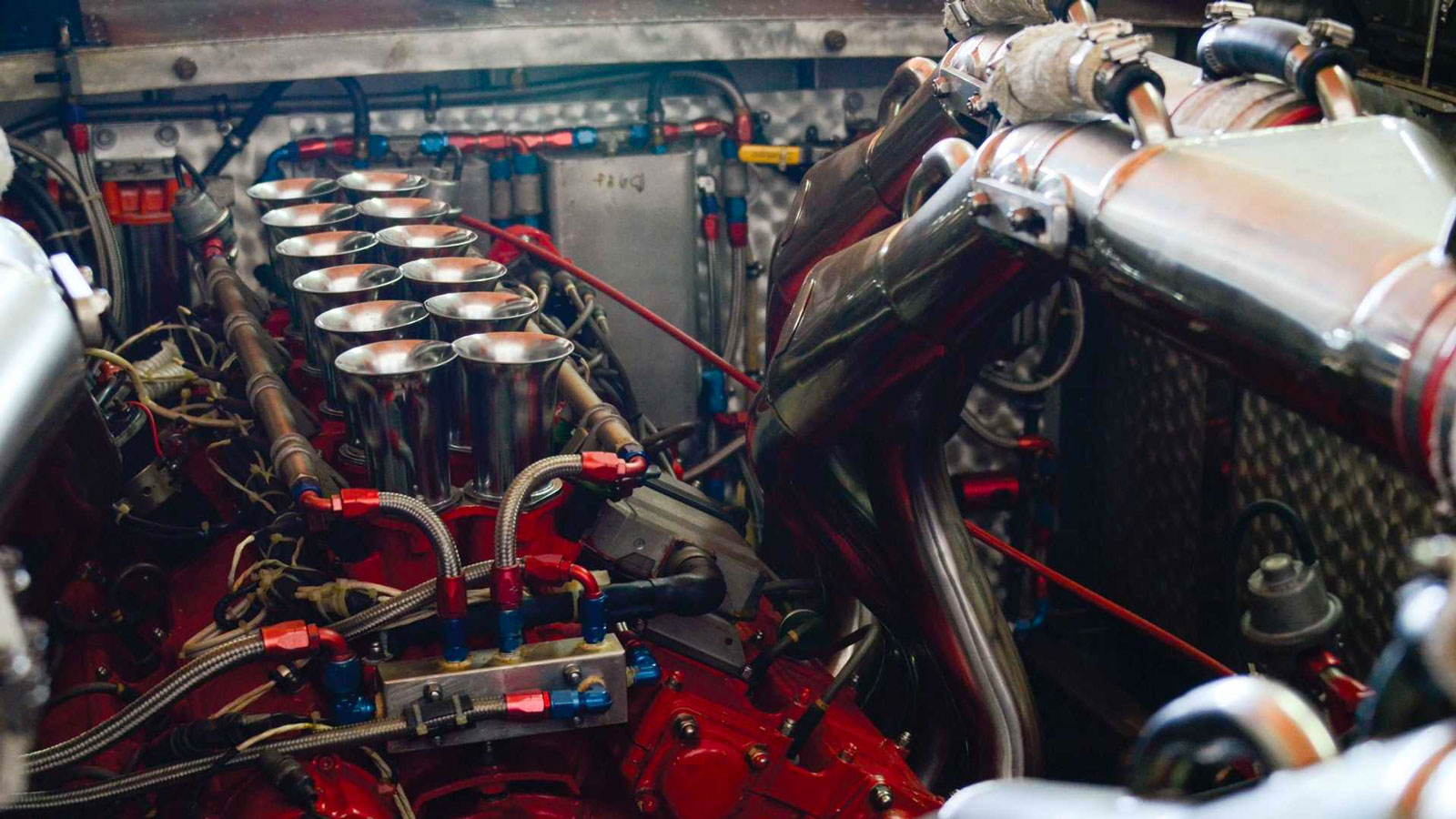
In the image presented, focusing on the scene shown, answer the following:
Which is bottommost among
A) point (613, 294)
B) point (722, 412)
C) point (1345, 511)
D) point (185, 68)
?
point (722, 412)

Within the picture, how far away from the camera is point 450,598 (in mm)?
2123

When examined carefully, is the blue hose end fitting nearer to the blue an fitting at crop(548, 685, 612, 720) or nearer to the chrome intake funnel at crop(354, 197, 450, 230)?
the blue an fitting at crop(548, 685, 612, 720)

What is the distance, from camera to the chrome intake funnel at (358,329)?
2.43 metres

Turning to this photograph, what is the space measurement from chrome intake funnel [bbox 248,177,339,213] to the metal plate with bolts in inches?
56.1

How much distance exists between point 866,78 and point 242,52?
5.46 feet

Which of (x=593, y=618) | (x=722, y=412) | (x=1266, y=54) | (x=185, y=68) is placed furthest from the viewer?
(x=722, y=412)

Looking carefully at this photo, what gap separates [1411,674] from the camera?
0.85 metres

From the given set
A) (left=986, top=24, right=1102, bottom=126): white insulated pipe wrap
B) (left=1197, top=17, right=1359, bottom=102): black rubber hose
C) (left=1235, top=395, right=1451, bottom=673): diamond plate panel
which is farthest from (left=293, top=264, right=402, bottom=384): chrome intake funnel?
(left=1235, top=395, right=1451, bottom=673): diamond plate panel

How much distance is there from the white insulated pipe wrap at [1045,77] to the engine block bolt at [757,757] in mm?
1132

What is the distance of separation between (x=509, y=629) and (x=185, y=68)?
1.83m

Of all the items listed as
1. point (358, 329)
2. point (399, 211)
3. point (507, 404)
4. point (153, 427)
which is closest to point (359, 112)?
point (399, 211)

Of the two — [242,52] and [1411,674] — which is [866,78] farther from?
[1411,674]

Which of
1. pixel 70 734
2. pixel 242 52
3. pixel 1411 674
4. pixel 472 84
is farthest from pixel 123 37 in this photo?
pixel 1411 674

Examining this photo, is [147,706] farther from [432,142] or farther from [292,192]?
[432,142]
